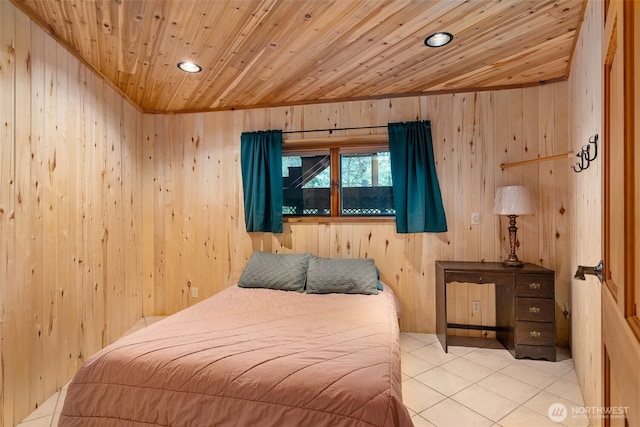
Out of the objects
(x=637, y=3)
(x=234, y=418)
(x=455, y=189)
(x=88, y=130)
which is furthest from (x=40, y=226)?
(x=455, y=189)

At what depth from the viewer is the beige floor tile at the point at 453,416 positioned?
1781 millimetres

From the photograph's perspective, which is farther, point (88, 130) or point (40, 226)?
point (88, 130)

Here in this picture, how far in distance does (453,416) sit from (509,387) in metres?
0.59

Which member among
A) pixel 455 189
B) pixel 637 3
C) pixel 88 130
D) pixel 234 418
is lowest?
pixel 234 418

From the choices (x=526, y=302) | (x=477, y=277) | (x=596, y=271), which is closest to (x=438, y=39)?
(x=596, y=271)

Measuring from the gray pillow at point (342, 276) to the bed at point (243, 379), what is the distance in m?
0.79

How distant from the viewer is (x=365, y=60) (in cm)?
238

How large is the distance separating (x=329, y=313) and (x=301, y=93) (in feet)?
6.88

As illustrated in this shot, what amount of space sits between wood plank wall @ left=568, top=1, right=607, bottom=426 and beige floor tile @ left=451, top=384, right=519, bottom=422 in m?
0.43

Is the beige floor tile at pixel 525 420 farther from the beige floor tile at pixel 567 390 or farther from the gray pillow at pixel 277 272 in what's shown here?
the gray pillow at pixel 277 272

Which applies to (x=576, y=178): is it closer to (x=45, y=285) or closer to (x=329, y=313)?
(x=329, y=313)

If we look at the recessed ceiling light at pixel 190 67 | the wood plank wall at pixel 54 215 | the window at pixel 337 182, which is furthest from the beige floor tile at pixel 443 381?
the recessed ceiling light at pixel 190 67

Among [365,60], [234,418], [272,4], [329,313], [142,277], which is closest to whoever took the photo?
[234,418]

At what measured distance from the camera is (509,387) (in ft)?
7.00
